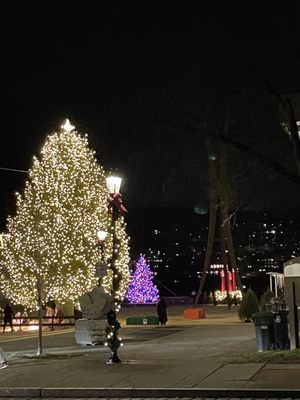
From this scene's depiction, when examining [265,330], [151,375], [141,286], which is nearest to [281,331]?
[265,330]

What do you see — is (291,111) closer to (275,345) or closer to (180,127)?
(180,127)

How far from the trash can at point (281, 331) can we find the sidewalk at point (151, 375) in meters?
1.17

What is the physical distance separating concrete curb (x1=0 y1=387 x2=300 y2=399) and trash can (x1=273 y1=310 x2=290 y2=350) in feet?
21.8

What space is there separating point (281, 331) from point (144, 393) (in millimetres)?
7110

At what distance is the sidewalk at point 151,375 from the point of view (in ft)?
43.4

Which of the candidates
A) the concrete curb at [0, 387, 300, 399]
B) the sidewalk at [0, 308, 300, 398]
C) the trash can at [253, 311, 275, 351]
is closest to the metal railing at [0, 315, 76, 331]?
the sidewalk at [0, 308, 300, 398]

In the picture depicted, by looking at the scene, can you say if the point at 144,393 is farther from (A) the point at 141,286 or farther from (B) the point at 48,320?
(A) the point at 141,286

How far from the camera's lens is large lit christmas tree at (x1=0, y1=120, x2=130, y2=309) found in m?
36.2

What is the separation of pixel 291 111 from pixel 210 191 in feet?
11.2

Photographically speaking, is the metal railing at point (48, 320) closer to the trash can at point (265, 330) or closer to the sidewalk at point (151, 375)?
the sidewalk at point (151, 375)

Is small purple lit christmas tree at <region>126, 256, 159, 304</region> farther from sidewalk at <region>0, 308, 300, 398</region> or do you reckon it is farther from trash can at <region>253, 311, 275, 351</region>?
Result: trash can at <region>253, 311, 275, 351</region>

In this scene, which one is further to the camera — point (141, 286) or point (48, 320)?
point (141, 286)

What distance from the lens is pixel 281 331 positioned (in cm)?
→ 1945

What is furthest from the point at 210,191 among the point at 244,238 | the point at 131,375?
the point at 244,238
